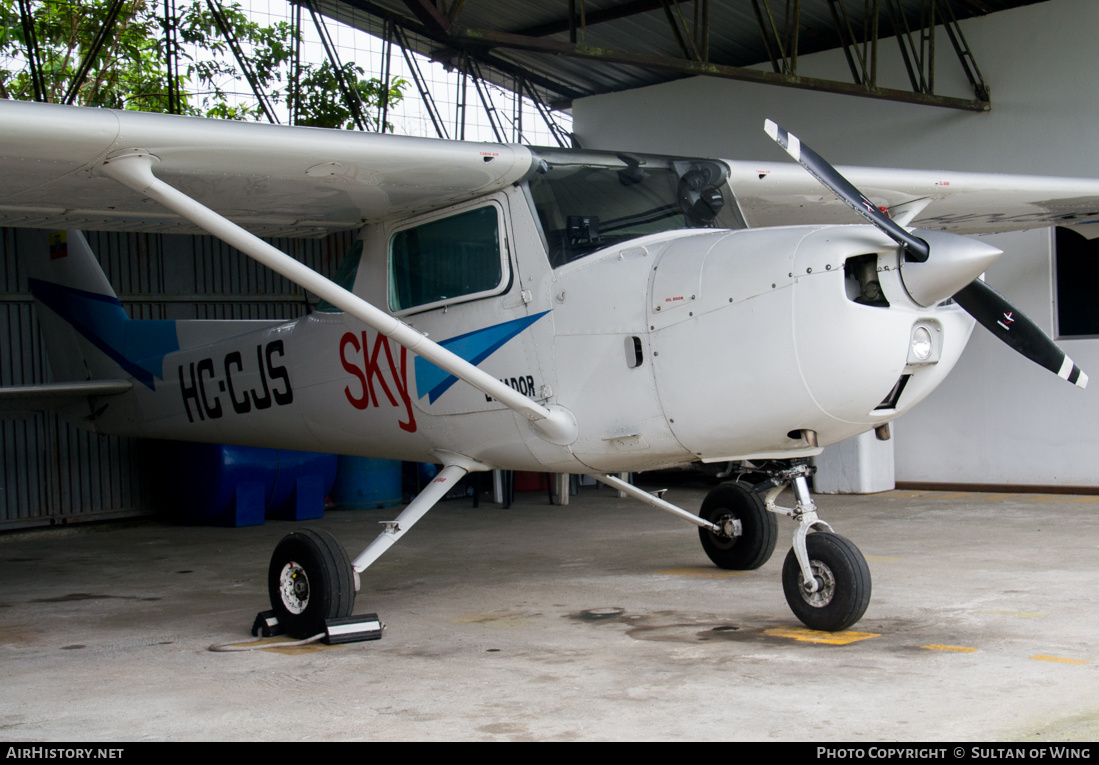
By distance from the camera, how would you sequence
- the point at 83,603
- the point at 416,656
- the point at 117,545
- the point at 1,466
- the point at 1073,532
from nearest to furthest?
the point at 416,656 < the point at 83,603 < the point at 1073,532 < the point at 117,545 < the point at 1,466

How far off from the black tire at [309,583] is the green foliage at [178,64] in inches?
364

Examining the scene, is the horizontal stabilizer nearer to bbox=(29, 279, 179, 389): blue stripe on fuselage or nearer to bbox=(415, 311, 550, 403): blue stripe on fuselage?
bbox=(29, 279, 179, 389): blue stripe on fuselage

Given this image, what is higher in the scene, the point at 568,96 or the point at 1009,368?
the point at 568,96

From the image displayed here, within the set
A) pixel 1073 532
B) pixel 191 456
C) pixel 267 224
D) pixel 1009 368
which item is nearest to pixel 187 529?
pixel 191 456

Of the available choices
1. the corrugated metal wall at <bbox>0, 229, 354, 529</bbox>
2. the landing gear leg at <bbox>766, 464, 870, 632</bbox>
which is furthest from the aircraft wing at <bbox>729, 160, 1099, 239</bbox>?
the corrugated metal wall at <bbox>0, 229, 354, 529</bbox>

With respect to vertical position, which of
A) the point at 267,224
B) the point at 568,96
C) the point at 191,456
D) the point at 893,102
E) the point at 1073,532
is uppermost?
the point at 568,96

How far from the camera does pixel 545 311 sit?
5723 mm

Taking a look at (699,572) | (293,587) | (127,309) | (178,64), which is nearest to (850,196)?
(699,572)

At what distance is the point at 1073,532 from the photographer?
8.72 m

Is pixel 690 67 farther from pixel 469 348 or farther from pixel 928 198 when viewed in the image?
pixel 469 348

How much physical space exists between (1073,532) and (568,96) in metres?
11.3

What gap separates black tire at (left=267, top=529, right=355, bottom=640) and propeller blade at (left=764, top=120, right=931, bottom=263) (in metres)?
3.06

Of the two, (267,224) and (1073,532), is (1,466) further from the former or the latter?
(1073,532)

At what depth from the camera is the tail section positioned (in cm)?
845
